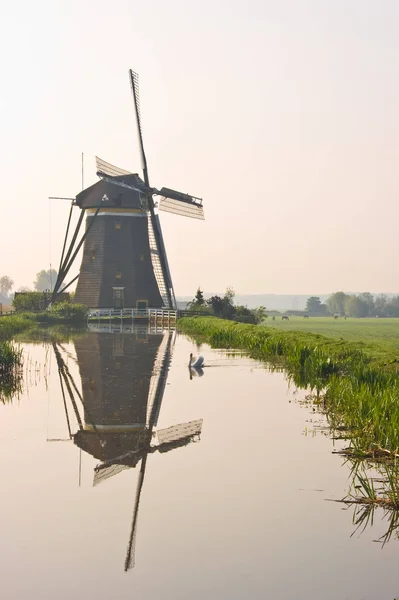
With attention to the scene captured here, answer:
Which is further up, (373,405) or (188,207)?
(188,207)

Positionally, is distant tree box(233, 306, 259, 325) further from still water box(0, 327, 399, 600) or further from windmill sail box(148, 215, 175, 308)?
still water box(0, 327, 399, 600)

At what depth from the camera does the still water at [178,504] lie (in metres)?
6.98

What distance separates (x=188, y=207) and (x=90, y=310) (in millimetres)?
10920

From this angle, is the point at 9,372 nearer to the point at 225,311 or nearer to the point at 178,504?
the point at 178,504

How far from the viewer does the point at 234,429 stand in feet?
47.5

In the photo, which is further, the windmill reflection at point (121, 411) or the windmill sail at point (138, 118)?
the windmill sail at point (138, 118)

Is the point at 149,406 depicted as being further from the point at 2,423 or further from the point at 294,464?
the point at 294,464

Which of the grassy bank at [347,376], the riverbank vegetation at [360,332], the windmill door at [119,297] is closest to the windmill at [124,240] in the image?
the windmill door at [119,297]

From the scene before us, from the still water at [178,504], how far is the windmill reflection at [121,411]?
48 mm

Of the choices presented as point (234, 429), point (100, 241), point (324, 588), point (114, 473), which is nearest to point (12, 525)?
point (114, 473)

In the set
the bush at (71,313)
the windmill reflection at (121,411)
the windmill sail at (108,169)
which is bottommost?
the windmill reflection at (121,411)

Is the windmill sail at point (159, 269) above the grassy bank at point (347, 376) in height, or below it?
above

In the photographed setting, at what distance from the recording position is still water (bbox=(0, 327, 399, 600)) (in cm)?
698

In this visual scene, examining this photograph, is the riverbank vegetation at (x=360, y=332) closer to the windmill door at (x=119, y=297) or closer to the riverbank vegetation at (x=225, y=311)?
the riverbank vegetation at (x=225, y=311)
